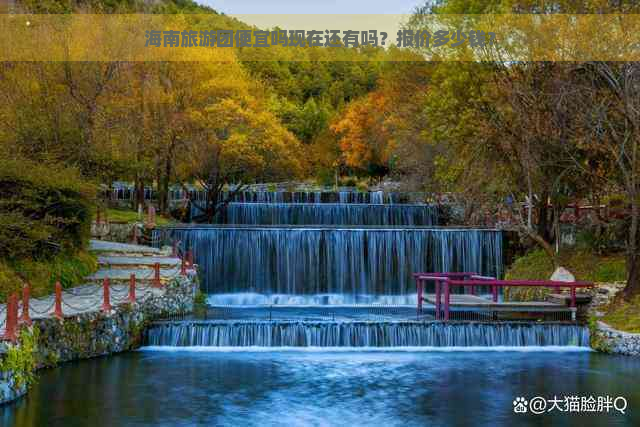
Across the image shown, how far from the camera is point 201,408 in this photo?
15.6m

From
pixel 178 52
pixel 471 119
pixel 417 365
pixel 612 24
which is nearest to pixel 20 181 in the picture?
pixel 417 365

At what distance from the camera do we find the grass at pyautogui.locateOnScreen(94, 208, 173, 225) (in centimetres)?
3805

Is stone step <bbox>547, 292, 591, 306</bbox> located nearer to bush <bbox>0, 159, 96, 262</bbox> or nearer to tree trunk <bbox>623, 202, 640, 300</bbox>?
tree trunk <bbox>623, 202, 640, 300</bbox>

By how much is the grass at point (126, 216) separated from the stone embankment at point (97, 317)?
9.38m

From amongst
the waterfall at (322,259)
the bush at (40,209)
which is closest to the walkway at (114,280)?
the bush at (40,209)

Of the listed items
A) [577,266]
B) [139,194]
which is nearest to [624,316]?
[577,266]

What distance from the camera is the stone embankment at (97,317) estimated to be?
15.4 metres

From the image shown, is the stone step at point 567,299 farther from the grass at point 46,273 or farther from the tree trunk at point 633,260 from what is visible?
the grass at point 46,273

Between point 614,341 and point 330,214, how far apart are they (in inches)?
916

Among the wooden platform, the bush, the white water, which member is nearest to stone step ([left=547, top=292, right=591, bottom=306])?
the wooden platform

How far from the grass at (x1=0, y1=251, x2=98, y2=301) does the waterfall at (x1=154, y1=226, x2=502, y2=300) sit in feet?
22.5

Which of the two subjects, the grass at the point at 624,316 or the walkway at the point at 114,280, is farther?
the grass at the point at 624,316

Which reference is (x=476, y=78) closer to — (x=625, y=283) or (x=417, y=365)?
(x=625, y=283)

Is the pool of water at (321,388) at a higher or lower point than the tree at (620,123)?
lower
